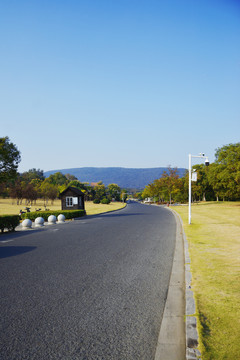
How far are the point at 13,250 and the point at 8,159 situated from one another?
23503 mm

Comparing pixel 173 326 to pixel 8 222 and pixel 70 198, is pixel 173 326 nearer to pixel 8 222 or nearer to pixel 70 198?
pixel 8 222

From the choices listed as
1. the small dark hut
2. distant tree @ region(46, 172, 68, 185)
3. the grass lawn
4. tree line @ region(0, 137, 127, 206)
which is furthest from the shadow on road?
distant tree @ region(46, 172, 68, 185)

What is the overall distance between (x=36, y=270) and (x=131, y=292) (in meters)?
2.93

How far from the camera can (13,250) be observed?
10234mm

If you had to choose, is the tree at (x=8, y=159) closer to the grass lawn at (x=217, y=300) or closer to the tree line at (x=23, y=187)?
the tree line at (x=23, y=187)

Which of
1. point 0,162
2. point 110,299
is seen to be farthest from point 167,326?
point 0,162

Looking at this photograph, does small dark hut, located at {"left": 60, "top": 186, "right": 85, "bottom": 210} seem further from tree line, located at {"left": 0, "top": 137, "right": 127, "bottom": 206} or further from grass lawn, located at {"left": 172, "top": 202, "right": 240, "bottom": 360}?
grass lawn, located at {"left": 172, "top": 202, "right": 240, "bottom": 360}

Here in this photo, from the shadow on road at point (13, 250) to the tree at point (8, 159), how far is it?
22.1 m

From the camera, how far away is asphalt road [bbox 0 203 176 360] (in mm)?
3381

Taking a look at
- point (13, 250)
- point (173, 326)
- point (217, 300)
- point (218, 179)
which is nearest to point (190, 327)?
point (173, 326)

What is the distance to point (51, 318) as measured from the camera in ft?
13.6

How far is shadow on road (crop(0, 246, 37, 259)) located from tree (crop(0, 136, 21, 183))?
Answer: 22086 mm

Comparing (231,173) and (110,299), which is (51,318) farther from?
(231,173)

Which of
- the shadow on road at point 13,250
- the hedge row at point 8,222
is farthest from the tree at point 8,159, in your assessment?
the shadow on road at point 13,250
